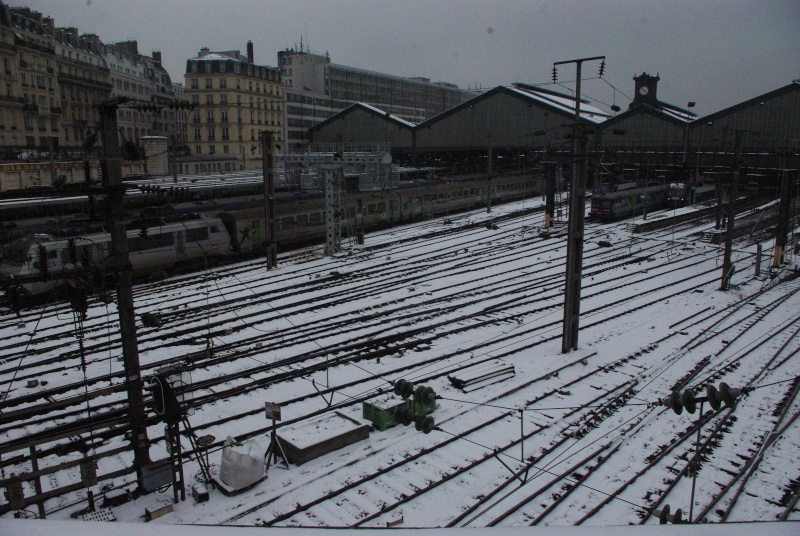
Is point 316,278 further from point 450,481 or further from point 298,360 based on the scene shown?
point 450,481

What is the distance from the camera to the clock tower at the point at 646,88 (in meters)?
63.1

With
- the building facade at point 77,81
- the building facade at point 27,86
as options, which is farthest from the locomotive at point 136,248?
the building facade at point 77,81

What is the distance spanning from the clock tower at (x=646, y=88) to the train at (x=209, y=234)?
124 ft

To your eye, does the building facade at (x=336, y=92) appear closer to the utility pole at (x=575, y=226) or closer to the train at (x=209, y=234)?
the train at (x=209, y=234)

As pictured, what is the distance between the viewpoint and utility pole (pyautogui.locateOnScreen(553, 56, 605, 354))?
13.2 meters

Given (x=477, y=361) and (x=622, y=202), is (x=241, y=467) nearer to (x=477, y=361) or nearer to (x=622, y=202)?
(x=477, y=361)

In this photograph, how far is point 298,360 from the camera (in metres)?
13.7

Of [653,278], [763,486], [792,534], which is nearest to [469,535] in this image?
[792,534]

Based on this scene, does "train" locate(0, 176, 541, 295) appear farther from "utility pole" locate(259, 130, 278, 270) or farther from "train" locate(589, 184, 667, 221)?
"train" locate(589, 184, 667, 221)

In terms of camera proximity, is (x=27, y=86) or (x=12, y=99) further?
(x=27, y=86)

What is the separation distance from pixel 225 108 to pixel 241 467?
53.1m

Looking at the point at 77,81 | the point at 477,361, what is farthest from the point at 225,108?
the point at 477,361

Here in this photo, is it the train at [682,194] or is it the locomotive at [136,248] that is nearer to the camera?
the locomotive at [136,248]

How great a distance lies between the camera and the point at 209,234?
2342cm
